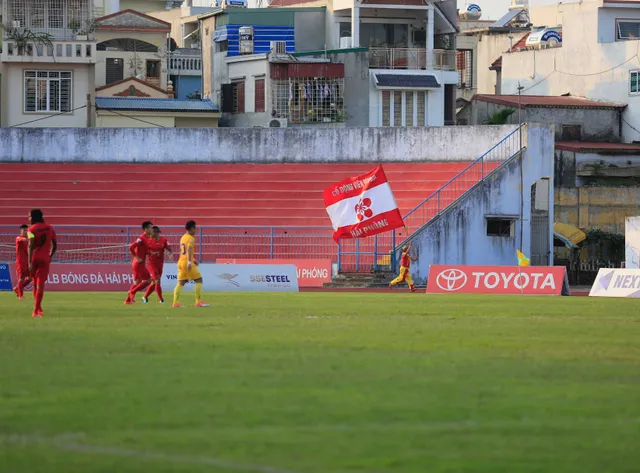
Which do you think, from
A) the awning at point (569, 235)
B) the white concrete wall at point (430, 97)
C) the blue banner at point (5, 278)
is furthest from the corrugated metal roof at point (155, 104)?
the blue banner at point (5, 278)

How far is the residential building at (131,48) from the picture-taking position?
64625 millimetres

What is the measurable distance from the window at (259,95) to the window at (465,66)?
61.4ft

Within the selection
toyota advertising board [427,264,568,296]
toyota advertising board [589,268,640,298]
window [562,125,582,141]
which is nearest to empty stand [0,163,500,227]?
toyota advertising board [427,264,568,296]

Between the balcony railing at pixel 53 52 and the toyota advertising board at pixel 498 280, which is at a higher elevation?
the balcony railing at pixel 53 52

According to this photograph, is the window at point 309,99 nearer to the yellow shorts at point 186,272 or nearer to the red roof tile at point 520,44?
the red roof tile at point 520,44

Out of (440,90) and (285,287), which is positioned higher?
(440,90)

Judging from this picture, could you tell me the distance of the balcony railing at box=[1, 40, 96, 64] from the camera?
5512 cm

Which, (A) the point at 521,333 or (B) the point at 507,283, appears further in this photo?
(B) the point at 507,283

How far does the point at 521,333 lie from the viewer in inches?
693

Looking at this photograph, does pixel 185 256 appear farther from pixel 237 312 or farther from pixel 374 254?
pixel 374 254

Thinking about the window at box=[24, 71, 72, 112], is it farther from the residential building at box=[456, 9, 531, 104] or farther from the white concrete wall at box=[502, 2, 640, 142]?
the residential building at box=[456, 9, 531, 104]

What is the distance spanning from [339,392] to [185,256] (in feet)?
44.5

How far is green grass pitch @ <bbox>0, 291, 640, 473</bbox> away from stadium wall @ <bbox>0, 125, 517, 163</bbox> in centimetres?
3069

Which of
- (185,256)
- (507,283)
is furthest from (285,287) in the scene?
(185,256)
